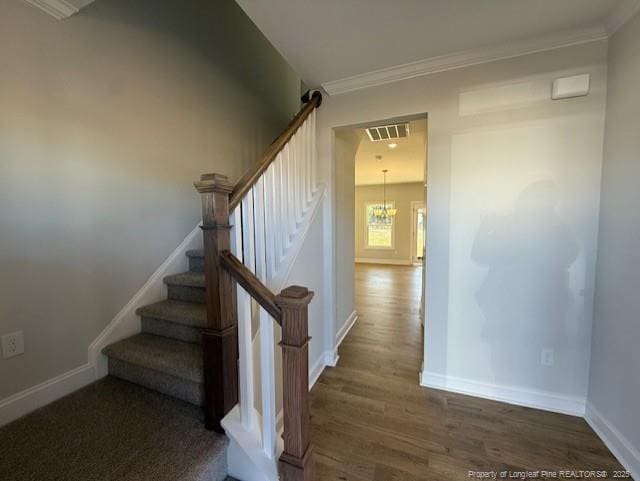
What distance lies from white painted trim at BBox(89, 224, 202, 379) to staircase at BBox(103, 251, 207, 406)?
0.15 feet

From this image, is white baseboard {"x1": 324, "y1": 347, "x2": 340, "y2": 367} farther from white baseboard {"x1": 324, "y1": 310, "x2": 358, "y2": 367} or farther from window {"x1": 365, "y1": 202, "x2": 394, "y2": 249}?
window {"x1": 365, "y1": 202, "x2": 394, "y2": 249}

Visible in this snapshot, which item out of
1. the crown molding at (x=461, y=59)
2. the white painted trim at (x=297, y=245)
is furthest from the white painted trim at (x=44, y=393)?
the crown molding at (x=461, y=59)

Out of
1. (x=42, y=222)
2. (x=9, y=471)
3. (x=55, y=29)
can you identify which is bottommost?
(x=9, y=471)

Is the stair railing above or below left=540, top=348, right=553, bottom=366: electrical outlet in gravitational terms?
above

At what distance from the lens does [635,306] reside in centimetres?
140

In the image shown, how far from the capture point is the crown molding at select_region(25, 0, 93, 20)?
1.38m

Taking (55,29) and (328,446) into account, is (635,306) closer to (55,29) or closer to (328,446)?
(328,446)

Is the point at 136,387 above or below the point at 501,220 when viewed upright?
below

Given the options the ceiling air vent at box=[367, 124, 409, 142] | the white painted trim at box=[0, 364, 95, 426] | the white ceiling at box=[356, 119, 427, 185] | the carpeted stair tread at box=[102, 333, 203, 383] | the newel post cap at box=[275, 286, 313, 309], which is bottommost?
the white painted trim at box=[0, 364, 95, 426]

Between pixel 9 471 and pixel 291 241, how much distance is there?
1657mm

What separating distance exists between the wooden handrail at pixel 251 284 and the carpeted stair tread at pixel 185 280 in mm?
915

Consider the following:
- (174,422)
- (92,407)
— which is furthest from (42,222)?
(174,422)

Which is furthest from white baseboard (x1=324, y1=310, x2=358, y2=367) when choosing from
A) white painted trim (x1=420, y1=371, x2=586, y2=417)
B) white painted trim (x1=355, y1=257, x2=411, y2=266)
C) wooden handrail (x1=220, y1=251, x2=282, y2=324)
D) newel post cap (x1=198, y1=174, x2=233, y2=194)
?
white painted trim (x1=355, y1=257, x2=411, y2=266)

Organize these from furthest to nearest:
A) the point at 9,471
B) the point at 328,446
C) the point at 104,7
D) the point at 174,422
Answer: the point at 104,7
the point at 328,446
the point at 174,422
the point at 9,471
